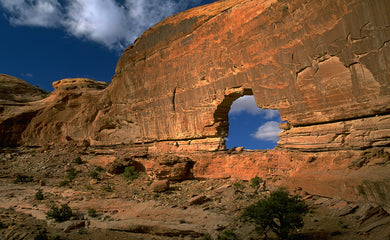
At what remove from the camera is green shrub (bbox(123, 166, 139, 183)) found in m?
15.2

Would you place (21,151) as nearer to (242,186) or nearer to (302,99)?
(242,186)

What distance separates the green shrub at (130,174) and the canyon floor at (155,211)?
11.7 inches

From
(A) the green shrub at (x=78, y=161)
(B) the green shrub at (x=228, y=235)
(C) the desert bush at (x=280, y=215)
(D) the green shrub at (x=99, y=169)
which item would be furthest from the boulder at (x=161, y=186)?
(A) the green shrub at (x=78, y=161)

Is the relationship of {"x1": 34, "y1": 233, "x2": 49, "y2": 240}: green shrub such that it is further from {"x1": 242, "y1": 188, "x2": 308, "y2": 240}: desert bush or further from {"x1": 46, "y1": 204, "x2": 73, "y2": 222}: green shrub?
{"x1": 242, "y1": 188, "x2": 308, "y2": 240}: desert bush

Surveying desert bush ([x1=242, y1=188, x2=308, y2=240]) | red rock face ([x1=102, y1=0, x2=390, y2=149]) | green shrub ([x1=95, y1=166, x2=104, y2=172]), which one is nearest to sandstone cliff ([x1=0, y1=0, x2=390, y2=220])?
red rock face ([x1=102, y1=0, x2=390, y2=149])

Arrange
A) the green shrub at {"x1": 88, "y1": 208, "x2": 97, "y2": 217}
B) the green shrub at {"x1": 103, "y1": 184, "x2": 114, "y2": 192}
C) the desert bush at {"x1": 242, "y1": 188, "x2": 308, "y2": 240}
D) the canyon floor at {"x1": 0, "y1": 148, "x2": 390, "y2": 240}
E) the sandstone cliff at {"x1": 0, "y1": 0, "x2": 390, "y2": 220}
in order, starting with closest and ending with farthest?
the desert bush at {"x1": 242, "y1": 188, "x2": 308, "y2": 240} < the canyon floor at {"x1": 0, "y1": 148, "x2": 390, "y2": 240} < the sandstone cliff at {"x1": 0, "y1": 0, "x2": 390, "y2": 220} < the green shrub at {"x1": 88, "y1": 208, "x2": 97, "y2": 217} < the green shrub at {"x1": 103, "y1": 184, "x2": 114, "y2": 192}

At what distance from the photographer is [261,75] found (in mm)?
11078

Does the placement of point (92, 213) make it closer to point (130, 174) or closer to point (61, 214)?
point (61, 214)

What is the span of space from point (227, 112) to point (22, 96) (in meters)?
23.7

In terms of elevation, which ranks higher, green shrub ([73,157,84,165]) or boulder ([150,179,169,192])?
green shrub ([73,157,84,165])

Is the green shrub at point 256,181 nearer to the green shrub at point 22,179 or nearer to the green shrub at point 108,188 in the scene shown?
the green shrub at point 108,188

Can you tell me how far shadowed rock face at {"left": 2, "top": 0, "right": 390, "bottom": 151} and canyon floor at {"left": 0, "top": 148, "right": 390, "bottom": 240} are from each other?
2515 millimetres

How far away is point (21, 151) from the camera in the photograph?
832 inches

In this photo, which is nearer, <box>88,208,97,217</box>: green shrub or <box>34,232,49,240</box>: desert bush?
<box>34,232,49,240</box>: desert bush
